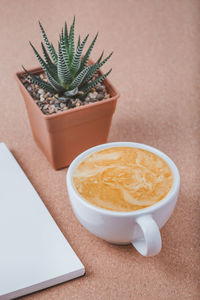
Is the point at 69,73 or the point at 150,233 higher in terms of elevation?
the point at 69,73

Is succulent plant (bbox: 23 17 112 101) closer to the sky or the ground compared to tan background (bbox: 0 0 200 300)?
closer to the sky

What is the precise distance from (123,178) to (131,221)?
75 millimetres

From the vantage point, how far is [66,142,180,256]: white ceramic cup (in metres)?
0.49

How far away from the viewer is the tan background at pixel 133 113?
55 centimetres

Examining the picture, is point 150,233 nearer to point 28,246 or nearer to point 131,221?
point 131,221

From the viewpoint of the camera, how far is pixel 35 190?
2.18ft

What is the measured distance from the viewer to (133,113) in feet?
2.78

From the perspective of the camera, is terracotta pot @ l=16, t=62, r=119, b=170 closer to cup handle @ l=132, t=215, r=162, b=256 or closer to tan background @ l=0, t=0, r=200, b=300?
tan background @ l=0, t=0, r=200, b=300

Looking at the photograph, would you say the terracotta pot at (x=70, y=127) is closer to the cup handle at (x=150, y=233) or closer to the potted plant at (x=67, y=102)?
the potted plant at (x=67, y=102)

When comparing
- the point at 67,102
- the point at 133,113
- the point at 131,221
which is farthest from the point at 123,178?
the point at 133,113

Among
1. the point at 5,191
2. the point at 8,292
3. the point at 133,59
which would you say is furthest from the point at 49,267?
the point at 133,59

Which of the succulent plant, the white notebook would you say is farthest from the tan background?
the succulent plant

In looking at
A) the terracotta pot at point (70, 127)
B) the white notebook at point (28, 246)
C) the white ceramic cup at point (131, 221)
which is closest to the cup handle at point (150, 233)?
the white ceramic cup at point (131, 221)

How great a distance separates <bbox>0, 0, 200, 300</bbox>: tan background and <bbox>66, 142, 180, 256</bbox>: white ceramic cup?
0.06 metres
